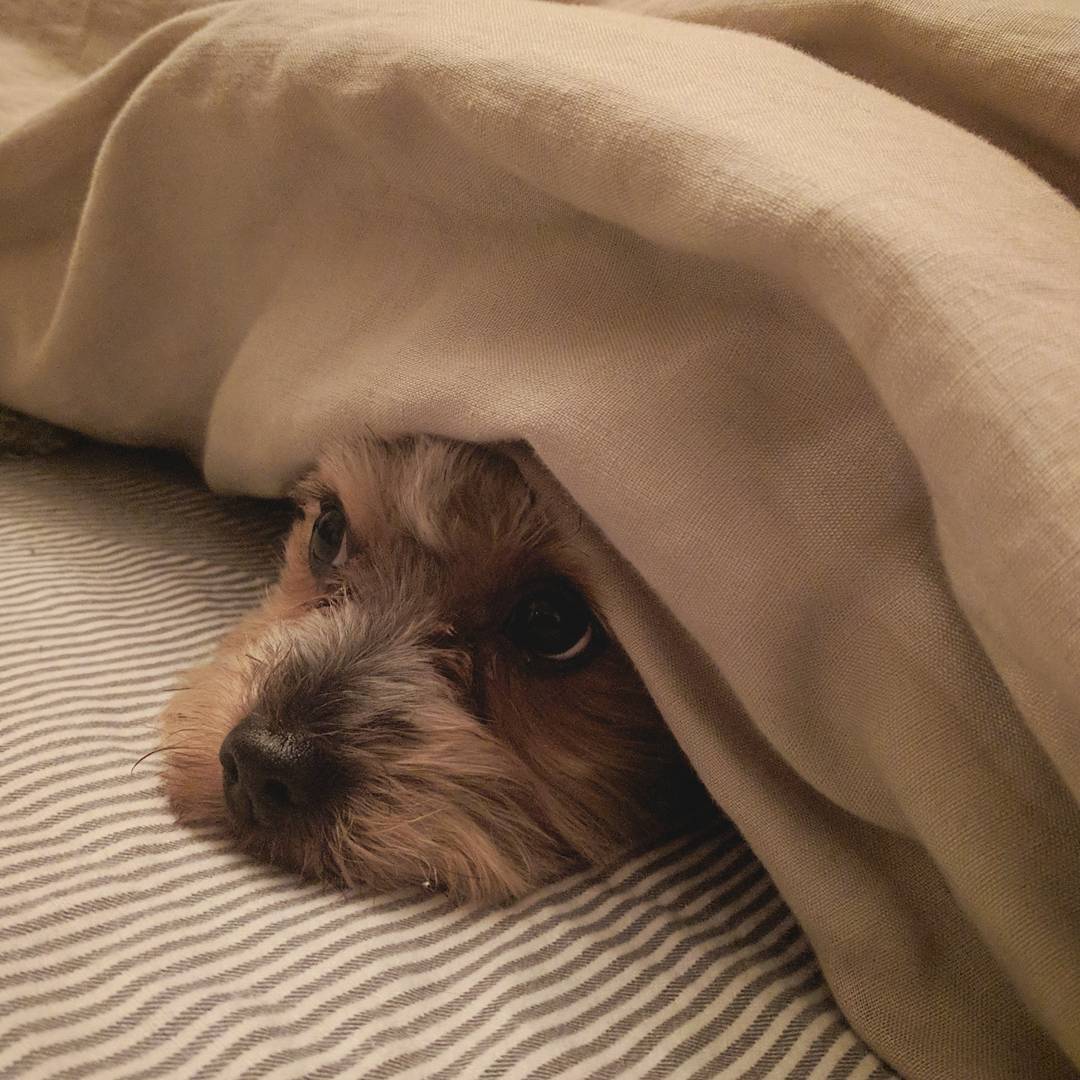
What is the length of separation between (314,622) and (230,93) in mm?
662

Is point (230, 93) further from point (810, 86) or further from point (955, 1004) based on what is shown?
point (955, 1004)

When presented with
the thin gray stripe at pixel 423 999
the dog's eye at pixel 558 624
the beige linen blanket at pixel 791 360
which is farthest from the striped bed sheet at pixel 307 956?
the dog's eye at pixel 558 624

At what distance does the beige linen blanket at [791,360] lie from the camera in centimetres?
61

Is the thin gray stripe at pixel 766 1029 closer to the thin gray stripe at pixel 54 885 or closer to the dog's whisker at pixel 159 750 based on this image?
the thin gray stripe at pixel 54 885

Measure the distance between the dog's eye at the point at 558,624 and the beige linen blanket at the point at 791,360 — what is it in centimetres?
18

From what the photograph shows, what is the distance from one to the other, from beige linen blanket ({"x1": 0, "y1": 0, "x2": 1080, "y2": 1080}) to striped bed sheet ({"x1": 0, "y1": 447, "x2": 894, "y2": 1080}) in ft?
0.36

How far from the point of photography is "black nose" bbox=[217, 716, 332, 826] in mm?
970

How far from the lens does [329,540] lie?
54.6 inches

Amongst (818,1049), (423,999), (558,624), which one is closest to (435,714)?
(558,624)

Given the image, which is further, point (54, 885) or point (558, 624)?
point (558, 624)

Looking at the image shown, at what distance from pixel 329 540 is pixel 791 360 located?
0.81m

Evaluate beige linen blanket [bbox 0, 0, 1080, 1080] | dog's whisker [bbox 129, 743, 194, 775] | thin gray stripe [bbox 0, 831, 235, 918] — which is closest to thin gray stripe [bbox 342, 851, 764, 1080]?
beige linen blanket [bbox 0, 0, 1080, 1080]

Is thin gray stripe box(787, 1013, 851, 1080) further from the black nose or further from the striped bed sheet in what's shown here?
the black nose

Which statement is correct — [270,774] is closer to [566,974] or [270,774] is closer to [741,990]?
[566,974]
